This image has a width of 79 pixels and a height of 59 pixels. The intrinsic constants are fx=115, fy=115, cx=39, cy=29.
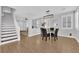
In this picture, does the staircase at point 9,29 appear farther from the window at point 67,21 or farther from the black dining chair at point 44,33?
the window at point 67,21

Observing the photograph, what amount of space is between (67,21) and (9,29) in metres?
1.34

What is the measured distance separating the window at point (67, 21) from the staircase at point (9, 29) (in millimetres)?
1060

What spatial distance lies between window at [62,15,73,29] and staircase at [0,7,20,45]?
1.06 metres

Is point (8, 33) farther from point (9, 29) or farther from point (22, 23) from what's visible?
point (22, 23)

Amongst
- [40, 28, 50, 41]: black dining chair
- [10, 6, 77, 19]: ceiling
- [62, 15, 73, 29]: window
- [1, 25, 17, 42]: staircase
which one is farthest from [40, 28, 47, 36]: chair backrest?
[1, 25, 17, 42]: staircase

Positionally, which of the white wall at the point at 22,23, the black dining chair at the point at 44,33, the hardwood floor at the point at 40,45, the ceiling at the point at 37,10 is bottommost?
the hardwood floor at the point at 40,45

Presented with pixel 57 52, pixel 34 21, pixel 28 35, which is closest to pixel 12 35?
pixel 28 35

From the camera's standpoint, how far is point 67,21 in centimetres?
268

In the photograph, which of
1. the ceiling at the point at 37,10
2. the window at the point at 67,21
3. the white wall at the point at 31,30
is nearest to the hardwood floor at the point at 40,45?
the white wall at the point at 31,30

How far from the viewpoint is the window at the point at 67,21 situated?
2609 mm
